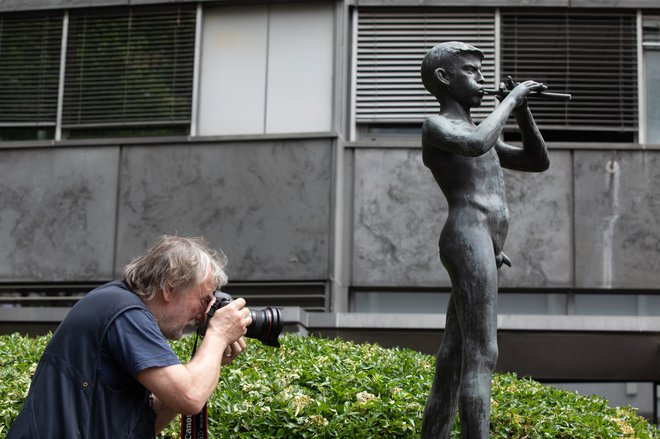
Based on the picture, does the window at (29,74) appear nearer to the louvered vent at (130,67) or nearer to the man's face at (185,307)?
the louvered vent at (130,67)

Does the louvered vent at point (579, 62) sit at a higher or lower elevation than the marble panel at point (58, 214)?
higher

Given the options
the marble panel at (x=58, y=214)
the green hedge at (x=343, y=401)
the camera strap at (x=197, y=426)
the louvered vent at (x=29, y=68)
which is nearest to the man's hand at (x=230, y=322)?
the camera strap at (x=197, y=426)

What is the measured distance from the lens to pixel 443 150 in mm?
5883

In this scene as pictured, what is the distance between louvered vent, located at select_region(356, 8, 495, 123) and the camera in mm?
13828

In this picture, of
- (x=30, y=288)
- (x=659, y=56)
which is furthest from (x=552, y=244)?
(x=30, y=288)

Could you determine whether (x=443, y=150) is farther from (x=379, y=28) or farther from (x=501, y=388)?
(x=379, y=28)

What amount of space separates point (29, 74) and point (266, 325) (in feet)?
37.4

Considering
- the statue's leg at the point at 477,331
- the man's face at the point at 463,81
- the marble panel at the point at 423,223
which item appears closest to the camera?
the statue's leg at the point at 477,331

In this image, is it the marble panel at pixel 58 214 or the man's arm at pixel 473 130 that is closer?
the man's arm at pixel 473 130

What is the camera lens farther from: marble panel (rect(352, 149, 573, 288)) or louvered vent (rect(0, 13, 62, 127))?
louvered vent (rect(0, 13, 62, 127))

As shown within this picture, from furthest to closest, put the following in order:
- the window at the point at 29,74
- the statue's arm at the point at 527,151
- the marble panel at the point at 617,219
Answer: the window at the point at 29,74
the marble panel at the point at 617,219
the statue's arm at the point at 527,151

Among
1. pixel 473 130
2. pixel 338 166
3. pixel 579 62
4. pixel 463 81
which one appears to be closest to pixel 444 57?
pixel 463 81

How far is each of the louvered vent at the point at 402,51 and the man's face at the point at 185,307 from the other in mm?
9993

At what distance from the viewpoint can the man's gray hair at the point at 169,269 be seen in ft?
12.7
